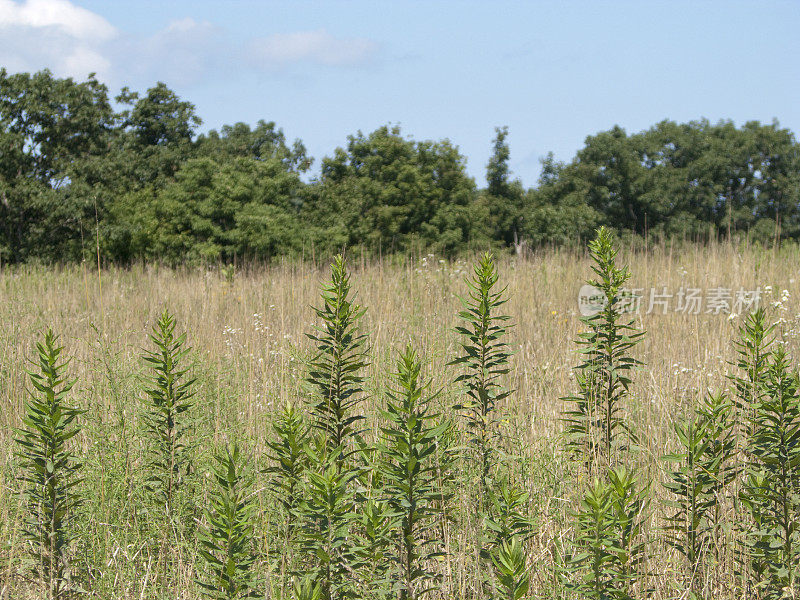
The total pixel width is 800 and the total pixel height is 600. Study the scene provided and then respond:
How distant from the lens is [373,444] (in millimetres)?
1781

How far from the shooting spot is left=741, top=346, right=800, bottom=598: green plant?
5.59 ft

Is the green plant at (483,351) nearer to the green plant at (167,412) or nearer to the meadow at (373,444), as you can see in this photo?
the meadow at (373,444)

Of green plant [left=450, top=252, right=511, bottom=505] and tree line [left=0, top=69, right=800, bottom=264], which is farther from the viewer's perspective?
tree line [left=0, top=69, right=800, bottom=264]

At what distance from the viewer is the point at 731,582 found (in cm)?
212

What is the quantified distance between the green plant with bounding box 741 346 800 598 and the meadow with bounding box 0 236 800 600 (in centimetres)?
8

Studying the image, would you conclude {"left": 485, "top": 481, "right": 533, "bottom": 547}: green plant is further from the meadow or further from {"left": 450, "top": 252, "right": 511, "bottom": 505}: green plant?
{"left": 450, "top": 252, "right": 511, "bottom": 505}: green plant

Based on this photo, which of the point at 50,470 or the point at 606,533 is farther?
the point at 50,470

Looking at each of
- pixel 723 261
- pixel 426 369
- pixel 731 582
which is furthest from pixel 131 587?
pixel 723 261

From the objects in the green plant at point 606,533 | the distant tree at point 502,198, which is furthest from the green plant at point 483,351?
the distant tree at point 502,198

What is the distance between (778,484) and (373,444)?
3.37ft

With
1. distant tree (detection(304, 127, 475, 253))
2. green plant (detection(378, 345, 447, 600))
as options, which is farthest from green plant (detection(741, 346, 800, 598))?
distant tree (detection(304, 127, 475, 253))

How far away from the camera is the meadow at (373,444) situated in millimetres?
1726

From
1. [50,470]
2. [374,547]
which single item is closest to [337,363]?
[374,547]

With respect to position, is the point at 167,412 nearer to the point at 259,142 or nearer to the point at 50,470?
the point at 50,470
